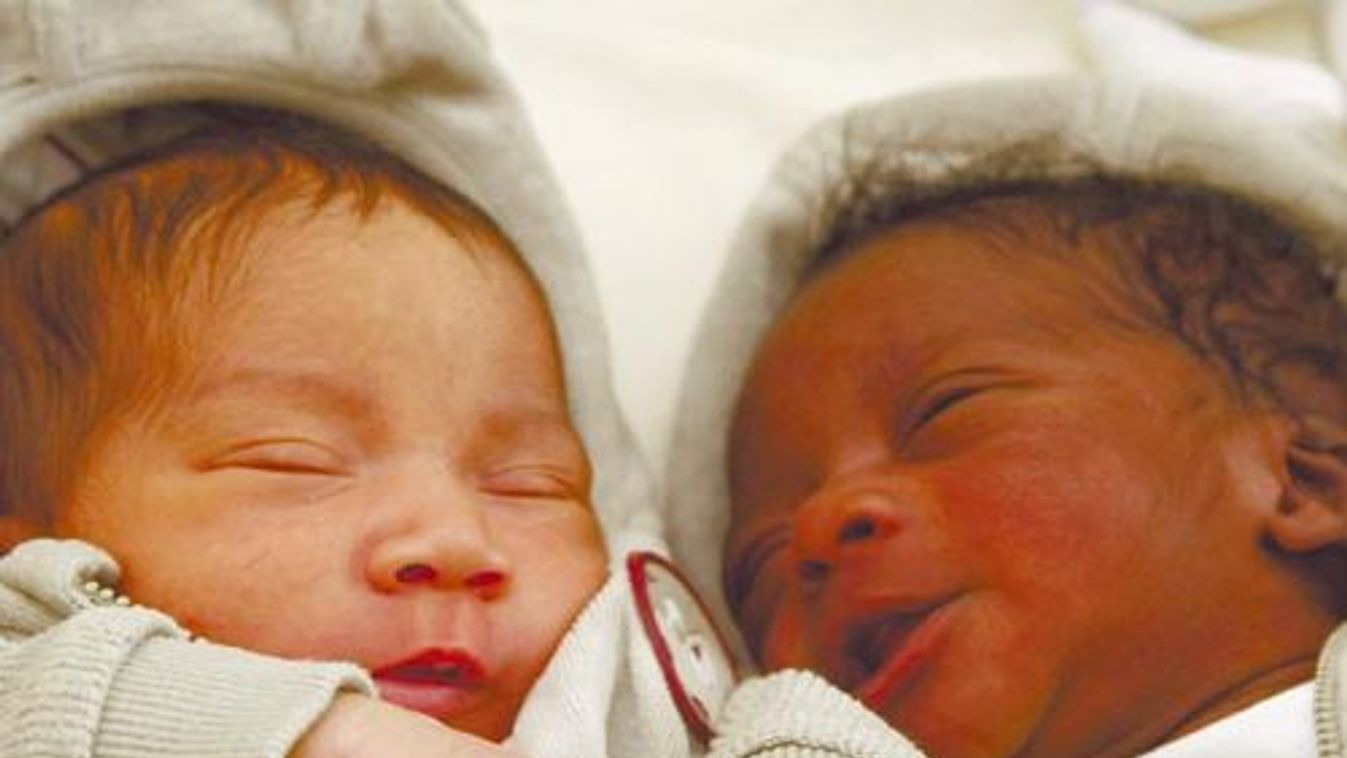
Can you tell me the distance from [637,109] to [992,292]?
49 centimetres

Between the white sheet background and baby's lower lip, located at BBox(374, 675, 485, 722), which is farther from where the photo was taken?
the white sheet background

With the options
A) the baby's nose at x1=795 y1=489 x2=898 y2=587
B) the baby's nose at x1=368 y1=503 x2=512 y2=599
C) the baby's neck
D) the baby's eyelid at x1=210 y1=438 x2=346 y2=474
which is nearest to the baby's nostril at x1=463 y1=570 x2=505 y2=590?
the baby's nose at x1=368 y1=503 x2=512 y2=599

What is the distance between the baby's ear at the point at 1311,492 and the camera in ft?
4.19

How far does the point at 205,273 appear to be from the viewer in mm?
1222

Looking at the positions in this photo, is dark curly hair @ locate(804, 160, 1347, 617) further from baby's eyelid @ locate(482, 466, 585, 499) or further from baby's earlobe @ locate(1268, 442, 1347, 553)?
baby's eyelid @ locate(482, 466, 585, 499)

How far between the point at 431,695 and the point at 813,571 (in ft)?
0.93

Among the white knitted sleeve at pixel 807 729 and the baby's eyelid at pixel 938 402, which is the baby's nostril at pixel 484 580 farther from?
the baby's eyelid at pixel 938 402

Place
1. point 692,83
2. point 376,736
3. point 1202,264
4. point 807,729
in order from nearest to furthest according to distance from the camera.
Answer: point 376,736, point 807,729, point 1202,264, point 692,83

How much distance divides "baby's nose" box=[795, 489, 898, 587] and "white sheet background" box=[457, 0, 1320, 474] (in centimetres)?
34

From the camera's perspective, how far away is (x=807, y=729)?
1064mm

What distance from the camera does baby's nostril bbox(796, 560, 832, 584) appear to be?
129 cm

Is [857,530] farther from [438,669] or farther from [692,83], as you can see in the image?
[692,83]

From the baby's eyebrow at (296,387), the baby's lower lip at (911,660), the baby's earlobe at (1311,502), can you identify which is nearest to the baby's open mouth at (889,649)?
the baby's lower lip at (911,660)

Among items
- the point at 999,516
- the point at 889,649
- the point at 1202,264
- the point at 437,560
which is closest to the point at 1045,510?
the point at 999,516
